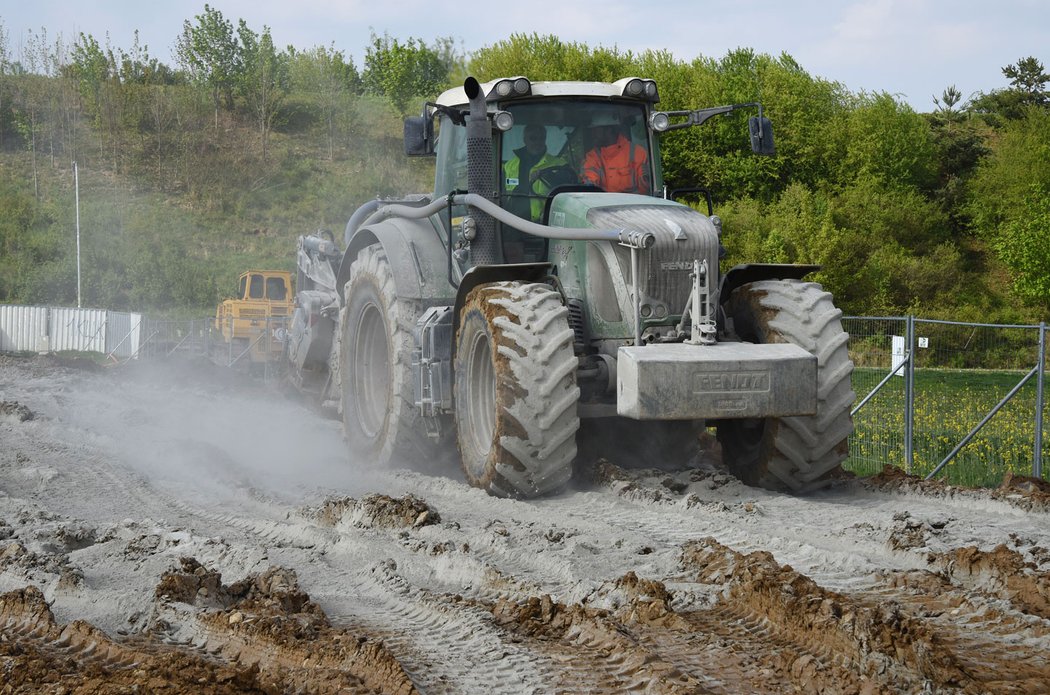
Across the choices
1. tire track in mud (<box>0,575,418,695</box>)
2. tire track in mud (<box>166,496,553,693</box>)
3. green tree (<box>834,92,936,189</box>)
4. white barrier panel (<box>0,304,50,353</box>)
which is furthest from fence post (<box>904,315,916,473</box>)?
green tree (<box>834,92,936,189</box>)

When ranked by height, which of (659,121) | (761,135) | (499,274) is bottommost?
(499,274)

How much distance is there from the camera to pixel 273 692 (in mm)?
3545

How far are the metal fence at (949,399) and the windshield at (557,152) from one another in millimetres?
2835

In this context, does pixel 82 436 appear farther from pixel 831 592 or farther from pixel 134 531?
pixel 831 592

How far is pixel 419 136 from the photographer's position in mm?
9750

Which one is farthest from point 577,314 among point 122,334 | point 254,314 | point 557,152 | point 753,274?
point 122,334

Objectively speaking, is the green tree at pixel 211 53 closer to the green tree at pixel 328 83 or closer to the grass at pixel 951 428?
the green tree at pixel 328 83

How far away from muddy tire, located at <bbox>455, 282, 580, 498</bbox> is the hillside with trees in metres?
27.6

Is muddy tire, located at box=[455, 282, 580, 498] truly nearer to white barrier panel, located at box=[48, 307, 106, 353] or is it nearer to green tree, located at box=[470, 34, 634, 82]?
white barrier panel, located at box=[48, 307, 106, 353]

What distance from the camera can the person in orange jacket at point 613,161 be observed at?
8.88m

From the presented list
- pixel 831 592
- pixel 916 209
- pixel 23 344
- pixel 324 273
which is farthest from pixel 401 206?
pixel 916 209

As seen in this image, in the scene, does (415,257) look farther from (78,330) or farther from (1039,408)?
(78,330)

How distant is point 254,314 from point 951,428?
15.1 meters

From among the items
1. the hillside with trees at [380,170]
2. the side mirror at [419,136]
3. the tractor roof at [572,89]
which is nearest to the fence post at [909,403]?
the tractor roof at [572,89]
